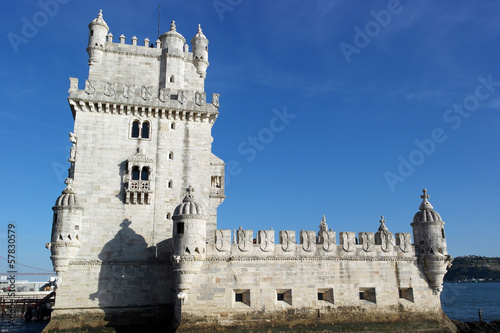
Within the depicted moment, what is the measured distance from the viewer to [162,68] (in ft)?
94.5

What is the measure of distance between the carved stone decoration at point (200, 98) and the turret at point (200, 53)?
2423 millimetres

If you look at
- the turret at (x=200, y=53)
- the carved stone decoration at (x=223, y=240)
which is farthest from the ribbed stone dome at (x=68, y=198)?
the turret at (x=200, y=53)

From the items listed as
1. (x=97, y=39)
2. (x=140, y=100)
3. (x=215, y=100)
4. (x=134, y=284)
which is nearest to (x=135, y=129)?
(x=140, y=100)

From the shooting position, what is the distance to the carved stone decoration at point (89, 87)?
26.0 meters

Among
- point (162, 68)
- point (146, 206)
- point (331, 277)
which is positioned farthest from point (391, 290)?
point (162, 68)

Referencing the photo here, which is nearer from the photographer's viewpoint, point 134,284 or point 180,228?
point 180,228

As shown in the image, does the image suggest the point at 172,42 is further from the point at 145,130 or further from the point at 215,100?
the point at 145,130

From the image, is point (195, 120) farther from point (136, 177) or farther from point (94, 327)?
point (94, 327)

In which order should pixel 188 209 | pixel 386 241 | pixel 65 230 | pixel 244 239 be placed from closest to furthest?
pixel 188 209 → pixel 65 230 → pixel 244 239 → pixel 386 241

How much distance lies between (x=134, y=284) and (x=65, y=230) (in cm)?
549

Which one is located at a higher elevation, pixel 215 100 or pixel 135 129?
pixel 215 100

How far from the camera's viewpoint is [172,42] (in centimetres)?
2931

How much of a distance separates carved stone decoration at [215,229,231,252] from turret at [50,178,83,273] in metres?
8.80

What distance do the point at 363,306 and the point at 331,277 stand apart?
2.76 meters
